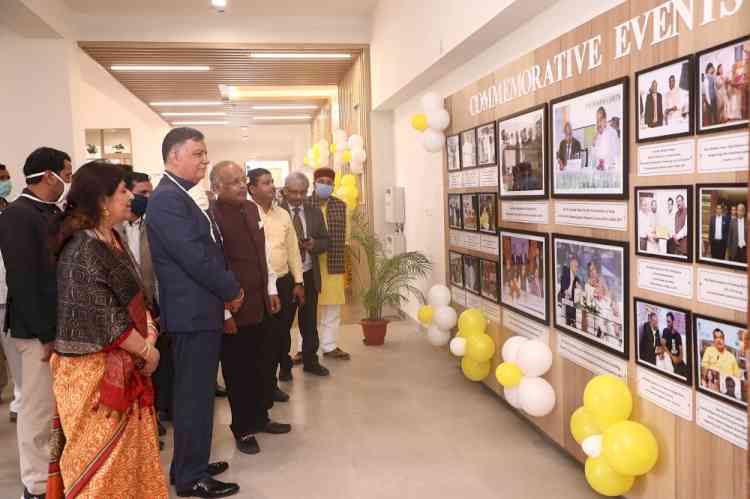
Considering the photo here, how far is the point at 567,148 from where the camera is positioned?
3098 millimetres

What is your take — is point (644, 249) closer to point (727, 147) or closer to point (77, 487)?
point (727, 147)

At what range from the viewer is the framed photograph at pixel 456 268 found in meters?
4.78

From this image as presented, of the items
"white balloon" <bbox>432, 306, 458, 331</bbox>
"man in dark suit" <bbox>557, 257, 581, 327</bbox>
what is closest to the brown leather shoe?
"white balloon" <bbox>432, 306, 458, 331</bbox>

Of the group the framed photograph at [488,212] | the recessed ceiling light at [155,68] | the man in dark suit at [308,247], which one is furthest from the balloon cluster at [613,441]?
the recessed ceiling light at [155,68]

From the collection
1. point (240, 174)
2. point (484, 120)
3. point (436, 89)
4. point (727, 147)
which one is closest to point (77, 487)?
point (240, 174)

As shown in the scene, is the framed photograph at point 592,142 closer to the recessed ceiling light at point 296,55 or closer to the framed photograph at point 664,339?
the framed photograph at point 664,339

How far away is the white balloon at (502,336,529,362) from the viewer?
11.4 ft

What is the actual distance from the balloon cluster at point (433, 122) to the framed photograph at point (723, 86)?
2.79m

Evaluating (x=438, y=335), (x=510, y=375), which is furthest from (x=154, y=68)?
(x=510, y=375)

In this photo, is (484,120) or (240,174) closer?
(240,174)

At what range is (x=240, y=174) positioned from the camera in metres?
3.37

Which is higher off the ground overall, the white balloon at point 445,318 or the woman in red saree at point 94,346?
the woman in red saree at point 94,346

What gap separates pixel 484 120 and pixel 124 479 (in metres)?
3.12

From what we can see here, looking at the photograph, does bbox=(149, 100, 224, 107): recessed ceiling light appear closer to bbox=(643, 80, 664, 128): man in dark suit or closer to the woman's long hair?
the woman's long hair
